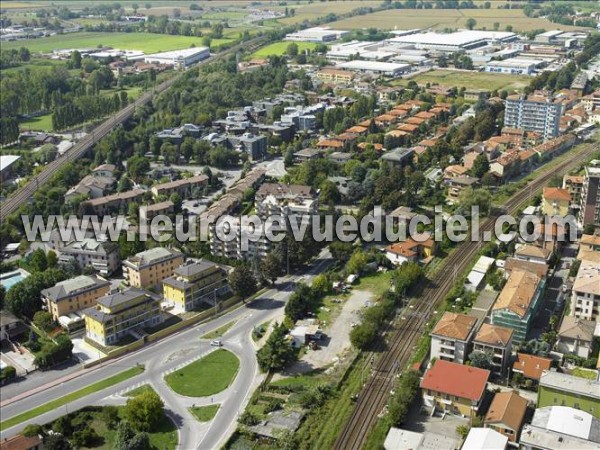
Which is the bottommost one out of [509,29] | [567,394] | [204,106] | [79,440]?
[79,440]

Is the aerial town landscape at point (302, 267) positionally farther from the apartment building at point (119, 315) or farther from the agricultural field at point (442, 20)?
the agricultural field at point (442, 20)

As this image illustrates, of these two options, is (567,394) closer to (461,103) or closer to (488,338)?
(488,338)

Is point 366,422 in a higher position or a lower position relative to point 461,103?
lower

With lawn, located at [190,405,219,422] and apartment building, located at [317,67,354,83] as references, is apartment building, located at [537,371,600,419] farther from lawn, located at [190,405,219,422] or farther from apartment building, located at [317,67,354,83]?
apartment building, located at [317,67,354,83]

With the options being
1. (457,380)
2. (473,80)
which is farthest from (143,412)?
(473,80)

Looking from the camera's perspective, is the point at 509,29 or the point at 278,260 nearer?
the point at 278,260

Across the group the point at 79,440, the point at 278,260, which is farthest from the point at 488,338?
the point at 79,440

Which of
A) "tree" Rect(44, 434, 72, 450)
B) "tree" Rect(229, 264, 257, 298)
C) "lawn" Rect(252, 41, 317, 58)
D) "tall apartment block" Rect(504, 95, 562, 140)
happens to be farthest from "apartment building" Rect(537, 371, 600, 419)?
"lawn" Rect(252, 41, 317, 58)

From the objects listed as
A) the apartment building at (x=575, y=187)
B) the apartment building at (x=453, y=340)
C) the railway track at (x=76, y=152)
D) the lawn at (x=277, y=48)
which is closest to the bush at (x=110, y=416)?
the apartment building at (x=453, y=340)
